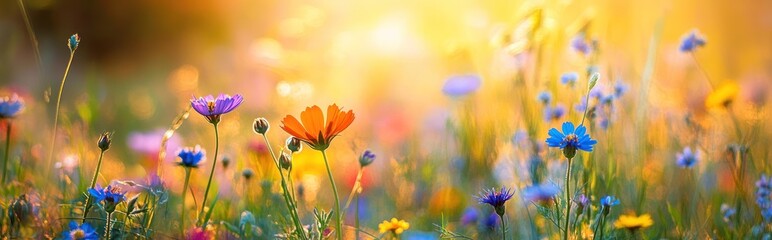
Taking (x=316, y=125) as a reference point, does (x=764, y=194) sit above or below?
above

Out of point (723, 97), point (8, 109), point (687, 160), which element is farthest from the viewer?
point (723, 97)

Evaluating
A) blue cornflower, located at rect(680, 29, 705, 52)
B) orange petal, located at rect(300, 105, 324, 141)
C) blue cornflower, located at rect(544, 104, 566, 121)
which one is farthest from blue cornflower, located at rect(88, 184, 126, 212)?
blue cornflower, located at rect(680, 29, 705, 52)

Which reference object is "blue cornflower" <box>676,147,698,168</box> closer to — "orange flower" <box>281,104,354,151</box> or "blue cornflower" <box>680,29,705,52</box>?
"blue cornflower" <box>680,29,705,52</box>

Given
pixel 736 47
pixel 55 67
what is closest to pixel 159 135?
pixel 55 67

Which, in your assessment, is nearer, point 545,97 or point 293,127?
point 293,127

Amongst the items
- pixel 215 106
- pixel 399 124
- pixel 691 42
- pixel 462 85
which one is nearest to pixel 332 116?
pixel 215 106

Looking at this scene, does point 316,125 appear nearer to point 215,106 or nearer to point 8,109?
point 215,106
